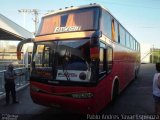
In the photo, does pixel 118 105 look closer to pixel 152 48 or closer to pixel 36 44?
pixel 36 44

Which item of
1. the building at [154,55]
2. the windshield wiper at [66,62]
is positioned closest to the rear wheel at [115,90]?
the windshield wiper at [66,62]

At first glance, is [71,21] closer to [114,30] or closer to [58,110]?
[114,30]

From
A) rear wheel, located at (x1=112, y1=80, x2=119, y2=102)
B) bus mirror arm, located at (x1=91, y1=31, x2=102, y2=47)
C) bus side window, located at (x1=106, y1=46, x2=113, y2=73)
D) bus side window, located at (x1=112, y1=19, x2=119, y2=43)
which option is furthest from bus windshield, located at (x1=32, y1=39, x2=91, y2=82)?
rear wheel, located at (x1=112, y1=80, x2=119, y2=102)

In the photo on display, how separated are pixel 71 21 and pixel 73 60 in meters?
1.34

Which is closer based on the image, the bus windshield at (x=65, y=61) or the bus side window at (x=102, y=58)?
the bus windshield at (x=65, y=61)

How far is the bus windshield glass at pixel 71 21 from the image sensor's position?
776 centimetres

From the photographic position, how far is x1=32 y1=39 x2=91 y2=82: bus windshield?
23.9 ft

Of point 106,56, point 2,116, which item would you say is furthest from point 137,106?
point 2,116

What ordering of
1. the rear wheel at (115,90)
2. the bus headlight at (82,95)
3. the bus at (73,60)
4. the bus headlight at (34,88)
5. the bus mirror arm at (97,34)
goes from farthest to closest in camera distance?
the rear wheel at (115,90), the bus headlight at (34,88), the bus mirror arm at (97,34), the bus at (73,60), the bus headlight at (82,95)

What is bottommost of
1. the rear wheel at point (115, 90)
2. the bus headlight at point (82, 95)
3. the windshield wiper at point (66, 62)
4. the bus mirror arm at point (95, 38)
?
the rear wheel at point (115, 90)

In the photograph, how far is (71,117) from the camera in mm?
8234

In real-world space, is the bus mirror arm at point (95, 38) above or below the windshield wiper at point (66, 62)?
above

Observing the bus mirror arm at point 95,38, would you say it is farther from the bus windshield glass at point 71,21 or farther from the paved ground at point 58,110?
the paved ground at point 58,110

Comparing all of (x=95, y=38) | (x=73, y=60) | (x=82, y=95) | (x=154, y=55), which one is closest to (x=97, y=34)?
(x=95, y=38)
